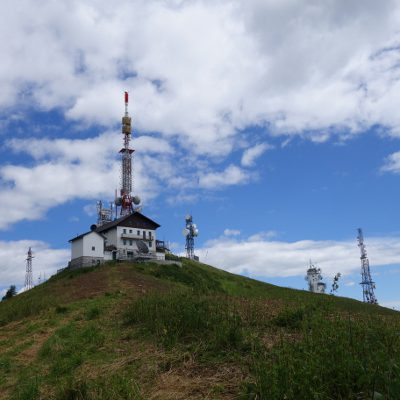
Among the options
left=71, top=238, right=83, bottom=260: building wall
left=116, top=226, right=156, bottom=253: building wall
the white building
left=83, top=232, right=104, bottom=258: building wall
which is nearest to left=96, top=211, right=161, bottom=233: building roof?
the white building

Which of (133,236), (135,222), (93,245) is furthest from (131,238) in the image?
(93,245)

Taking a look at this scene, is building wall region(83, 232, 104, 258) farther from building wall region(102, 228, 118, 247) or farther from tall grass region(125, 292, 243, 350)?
tall grass region(125, 292, 243, 350)

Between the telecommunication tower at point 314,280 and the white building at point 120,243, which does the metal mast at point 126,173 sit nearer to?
the white building at point 120,243

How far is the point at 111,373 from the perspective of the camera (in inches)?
331

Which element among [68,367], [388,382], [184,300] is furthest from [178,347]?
[388,382]

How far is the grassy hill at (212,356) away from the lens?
5.73 meters

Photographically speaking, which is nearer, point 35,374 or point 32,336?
point 35,374

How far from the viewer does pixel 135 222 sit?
66.4m

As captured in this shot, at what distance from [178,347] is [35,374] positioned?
375 centimetres

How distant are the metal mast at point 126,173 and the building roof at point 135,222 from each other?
7265 mm

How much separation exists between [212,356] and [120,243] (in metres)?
57.5

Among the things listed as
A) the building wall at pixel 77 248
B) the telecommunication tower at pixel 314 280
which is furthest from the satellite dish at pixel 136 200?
the telecommunication tower at pixel 314 280

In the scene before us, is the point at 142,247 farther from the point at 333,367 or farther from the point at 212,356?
the point at 333,367

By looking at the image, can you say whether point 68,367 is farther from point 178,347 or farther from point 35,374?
point 178,347
